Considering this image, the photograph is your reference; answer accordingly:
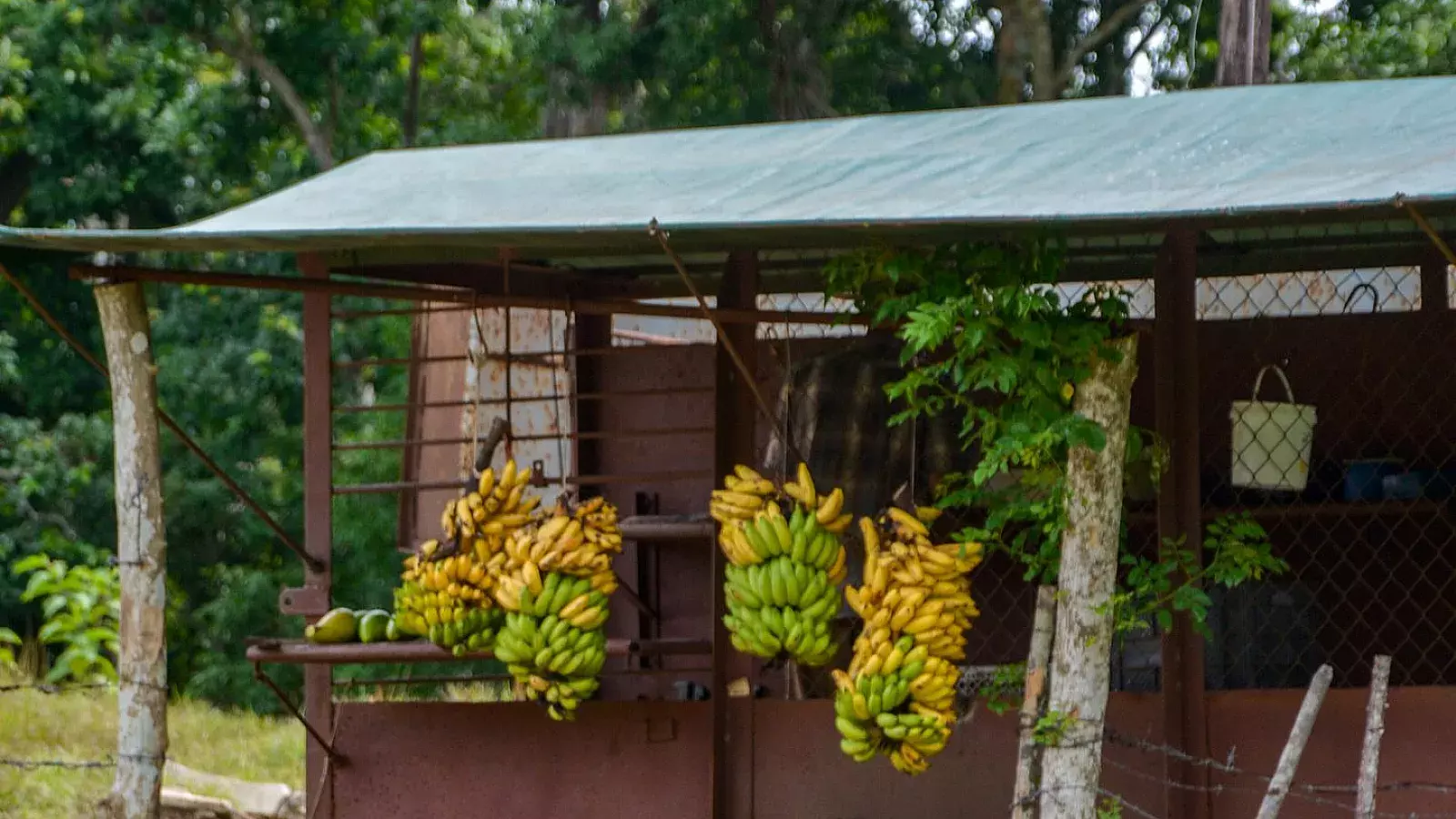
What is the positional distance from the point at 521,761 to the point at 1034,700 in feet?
7.03

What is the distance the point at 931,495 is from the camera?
6.64 metres

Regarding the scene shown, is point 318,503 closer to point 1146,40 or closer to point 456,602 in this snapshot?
point 456,602

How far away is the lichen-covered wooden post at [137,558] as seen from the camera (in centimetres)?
582

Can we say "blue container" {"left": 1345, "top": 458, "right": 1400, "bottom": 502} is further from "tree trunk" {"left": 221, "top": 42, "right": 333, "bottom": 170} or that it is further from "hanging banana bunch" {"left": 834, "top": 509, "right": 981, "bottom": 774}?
"tree trunk" {"left": 221, "top": 42, "right": 333, "bottom": 170}

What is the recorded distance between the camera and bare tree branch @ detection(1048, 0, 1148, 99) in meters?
15.8

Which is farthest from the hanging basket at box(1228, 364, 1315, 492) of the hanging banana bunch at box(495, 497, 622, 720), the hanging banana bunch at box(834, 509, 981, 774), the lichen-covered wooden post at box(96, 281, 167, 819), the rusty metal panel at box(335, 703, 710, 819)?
the lichen-covered wooden post at box(96, 281, 167, 819)

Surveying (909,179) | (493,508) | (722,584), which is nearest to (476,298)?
(493,508)

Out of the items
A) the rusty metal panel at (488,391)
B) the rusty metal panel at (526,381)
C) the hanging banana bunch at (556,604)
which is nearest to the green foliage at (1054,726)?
the hanging banana bunch at (556,604)

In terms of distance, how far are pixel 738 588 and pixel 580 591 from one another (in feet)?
1.91

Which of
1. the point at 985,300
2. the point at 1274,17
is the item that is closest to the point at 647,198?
the point at 985,300

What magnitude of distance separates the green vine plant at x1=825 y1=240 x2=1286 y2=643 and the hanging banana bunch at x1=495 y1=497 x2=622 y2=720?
1120 mm

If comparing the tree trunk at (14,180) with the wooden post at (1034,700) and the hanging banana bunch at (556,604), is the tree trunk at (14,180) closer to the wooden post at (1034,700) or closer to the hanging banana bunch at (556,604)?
the hanging banana bunch at (556,604)

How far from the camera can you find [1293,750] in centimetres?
495

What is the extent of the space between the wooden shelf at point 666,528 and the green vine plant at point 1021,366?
1.36 metres
